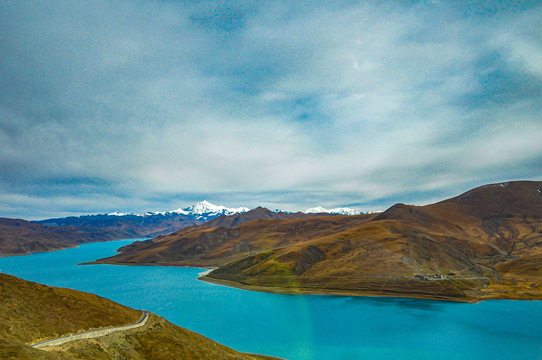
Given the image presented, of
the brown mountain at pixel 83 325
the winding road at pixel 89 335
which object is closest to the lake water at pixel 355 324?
the brown mountain at pixel 83 325

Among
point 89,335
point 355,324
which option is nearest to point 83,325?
point 89,335

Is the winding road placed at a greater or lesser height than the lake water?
greater

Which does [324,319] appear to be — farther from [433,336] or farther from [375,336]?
[433,336]

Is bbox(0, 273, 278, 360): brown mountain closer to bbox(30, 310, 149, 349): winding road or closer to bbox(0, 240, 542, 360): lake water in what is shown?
bbox(30, 310, 149, 349): winding road

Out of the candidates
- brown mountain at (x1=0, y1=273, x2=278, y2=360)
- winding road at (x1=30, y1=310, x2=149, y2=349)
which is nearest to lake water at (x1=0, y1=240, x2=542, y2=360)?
brown mountain at (x1=0, y1=273, x2=278, y2=360)

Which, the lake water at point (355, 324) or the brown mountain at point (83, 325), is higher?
the brown mountain at point (83, 325)

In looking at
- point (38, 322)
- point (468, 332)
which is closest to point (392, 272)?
point (468, 332)

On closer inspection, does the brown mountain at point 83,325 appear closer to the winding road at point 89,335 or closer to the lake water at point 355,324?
the winding road at point 89,335
